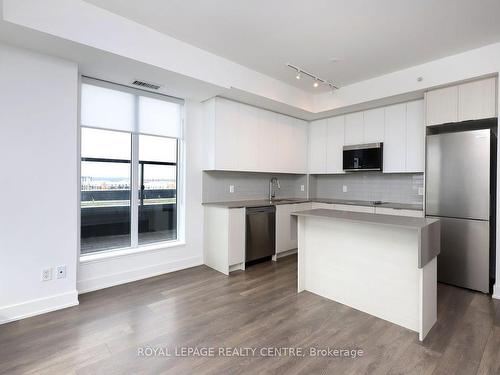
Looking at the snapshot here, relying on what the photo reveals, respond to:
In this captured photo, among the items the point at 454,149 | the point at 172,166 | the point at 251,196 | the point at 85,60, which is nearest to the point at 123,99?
the point at 85,60

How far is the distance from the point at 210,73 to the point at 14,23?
187 cm

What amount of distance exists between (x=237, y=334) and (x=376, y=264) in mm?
1455

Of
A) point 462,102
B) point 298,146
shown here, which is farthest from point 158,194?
point 462,102

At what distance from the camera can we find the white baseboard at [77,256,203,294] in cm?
319

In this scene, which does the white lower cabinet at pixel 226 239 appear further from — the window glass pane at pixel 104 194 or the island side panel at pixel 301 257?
the window glass pane at pixel 104 194

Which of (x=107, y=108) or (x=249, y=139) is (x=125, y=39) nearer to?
(x=107, y=108)

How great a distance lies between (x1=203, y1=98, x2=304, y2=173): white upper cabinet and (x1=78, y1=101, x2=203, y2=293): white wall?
0.17m

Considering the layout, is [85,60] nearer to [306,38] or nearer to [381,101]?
[306,38]

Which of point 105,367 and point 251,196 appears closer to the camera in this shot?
point 105,367

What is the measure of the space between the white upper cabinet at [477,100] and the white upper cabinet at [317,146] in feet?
7.39

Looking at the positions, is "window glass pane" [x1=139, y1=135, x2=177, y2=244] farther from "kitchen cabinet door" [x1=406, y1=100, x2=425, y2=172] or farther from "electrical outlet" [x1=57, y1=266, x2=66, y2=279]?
"kitchen cabinet door" [x1=406, y1=100, x2=425, y2=172]

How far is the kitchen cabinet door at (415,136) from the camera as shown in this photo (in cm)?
407

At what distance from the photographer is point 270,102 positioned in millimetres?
4312

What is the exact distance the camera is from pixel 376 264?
8.55 feet
